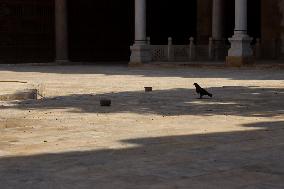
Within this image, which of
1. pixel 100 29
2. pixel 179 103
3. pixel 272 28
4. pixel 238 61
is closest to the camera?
pixel 179 103

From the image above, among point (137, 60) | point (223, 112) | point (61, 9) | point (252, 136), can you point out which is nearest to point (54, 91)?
point (223, 112)

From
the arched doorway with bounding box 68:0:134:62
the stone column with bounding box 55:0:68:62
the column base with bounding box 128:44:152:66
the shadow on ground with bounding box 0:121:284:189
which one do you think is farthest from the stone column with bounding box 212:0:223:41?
the shadow on ground with bounding box 0:121:284:189

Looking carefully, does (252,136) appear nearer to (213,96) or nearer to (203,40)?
(213,96)

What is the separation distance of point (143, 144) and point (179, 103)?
4.34 meters

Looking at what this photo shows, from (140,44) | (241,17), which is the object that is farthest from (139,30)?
(241,17)

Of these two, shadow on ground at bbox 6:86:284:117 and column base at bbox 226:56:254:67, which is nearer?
shadow on ground at bbox 6:86:284:117

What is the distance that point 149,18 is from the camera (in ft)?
114

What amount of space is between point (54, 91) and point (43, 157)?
26.0 ft

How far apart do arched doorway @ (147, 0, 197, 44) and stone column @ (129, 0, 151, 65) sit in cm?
790

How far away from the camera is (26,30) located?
29688 mm

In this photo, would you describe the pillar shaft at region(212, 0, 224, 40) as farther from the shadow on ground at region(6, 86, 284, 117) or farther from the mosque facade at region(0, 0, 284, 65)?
the shadow on ground at region(6, 86, 284, 117)

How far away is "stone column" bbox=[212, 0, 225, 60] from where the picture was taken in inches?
1065

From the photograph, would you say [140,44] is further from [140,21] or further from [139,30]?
[140,21]

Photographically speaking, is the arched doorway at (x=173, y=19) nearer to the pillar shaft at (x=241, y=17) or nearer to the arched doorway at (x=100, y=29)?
the arched doorway at (x=100, y=29)
